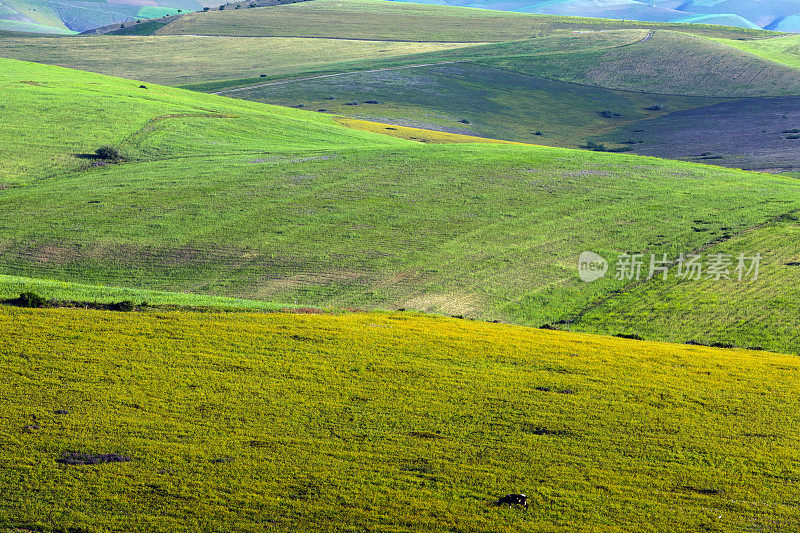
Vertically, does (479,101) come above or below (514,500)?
above

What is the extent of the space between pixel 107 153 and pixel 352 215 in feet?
96.1

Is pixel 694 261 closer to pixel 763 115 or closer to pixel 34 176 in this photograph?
pixel 34 176

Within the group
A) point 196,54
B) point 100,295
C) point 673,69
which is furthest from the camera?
point 196,54

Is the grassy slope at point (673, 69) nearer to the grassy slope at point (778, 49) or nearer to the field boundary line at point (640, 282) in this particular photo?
the grassy slope at point (778, 49)

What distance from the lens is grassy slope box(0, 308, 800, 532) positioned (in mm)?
17266

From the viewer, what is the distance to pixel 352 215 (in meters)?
55.7

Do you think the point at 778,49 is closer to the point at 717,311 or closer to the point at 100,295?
the point at 717,311

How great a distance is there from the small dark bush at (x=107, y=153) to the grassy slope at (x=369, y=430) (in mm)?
45367

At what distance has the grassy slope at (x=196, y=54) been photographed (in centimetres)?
15362

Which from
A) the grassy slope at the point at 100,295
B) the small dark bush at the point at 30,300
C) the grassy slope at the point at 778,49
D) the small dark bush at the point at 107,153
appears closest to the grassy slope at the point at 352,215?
the small dark bush at the point at 107,153

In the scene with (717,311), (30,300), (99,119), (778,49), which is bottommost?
(717,311)

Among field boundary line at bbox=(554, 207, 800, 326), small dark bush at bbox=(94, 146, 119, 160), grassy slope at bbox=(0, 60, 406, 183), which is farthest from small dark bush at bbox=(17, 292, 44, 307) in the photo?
small dark bush at bbox=(94, 146, 119, 160)

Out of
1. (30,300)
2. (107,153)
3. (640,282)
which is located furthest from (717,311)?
(107,153)

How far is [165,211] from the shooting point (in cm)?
5569
